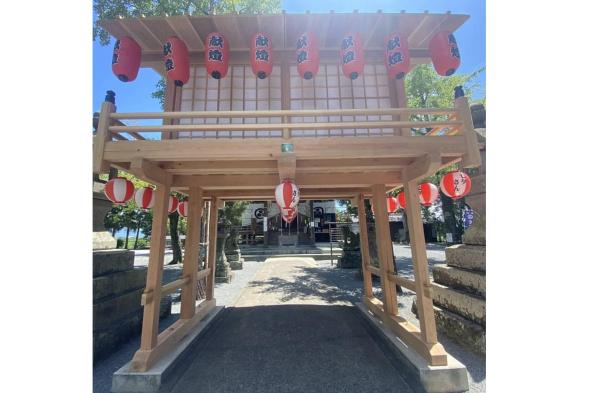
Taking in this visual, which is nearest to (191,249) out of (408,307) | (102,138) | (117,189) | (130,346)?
(117,189)

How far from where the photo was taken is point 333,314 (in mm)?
6949

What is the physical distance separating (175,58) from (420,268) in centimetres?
536

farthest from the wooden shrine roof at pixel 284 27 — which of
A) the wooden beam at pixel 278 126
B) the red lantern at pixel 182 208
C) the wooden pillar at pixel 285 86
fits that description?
the red lantern at pixel 182 208

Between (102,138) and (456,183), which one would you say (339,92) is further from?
(102,138)

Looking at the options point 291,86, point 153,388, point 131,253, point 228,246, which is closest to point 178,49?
point 291,86

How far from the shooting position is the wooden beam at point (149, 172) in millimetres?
3943

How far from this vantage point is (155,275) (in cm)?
431

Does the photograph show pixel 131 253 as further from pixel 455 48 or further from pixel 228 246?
pixel 228 246

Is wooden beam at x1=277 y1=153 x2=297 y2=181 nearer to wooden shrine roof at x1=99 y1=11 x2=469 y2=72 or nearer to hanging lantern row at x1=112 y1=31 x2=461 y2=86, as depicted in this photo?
hanging lantern row at x1=112 y1=31 x2=461 y2=86

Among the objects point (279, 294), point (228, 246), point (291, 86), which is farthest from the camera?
point (228, 246)

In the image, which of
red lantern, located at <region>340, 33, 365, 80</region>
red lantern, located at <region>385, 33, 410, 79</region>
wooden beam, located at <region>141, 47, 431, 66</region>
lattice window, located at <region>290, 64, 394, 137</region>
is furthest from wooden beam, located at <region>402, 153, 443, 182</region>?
wooden beam, located at <region>141, 47, 431, 66</region>

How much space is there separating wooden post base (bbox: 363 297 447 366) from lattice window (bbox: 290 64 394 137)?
3793 mm

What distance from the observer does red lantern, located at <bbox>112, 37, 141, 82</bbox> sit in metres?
4.25

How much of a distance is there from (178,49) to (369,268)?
651 centimetres
